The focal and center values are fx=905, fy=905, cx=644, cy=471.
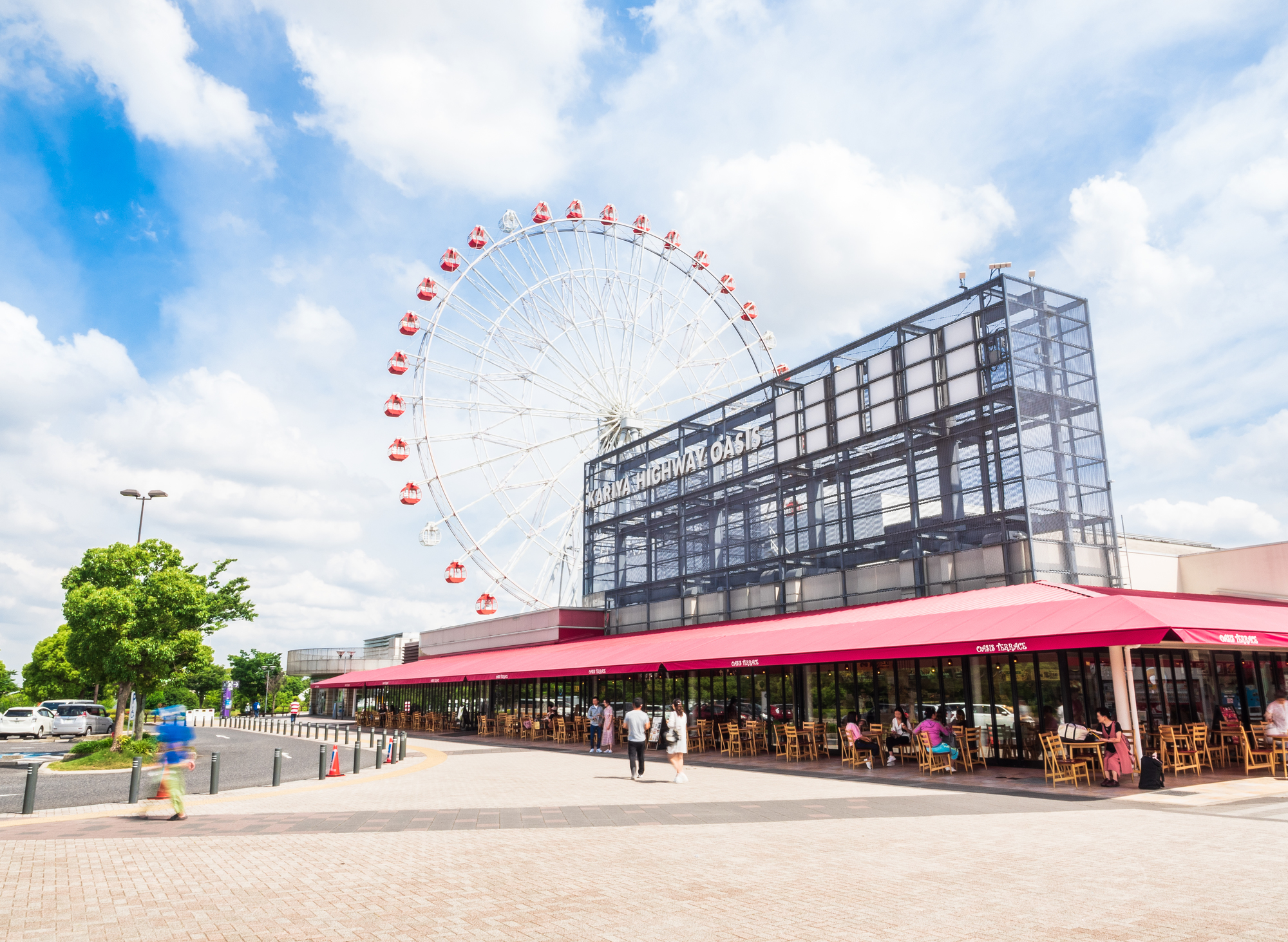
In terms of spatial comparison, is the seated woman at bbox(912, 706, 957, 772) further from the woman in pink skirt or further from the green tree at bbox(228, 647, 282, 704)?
the green tree at bbox(228, 647, 282, 704)

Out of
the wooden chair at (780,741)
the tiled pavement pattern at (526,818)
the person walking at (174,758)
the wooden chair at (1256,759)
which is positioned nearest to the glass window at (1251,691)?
the wooden chair at (1256,759)

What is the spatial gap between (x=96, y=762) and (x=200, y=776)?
458cm

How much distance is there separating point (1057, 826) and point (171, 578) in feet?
70.6

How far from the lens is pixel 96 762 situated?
72.4 feet

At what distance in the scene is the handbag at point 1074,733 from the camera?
15.9 metres

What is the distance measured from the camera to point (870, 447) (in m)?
24.8

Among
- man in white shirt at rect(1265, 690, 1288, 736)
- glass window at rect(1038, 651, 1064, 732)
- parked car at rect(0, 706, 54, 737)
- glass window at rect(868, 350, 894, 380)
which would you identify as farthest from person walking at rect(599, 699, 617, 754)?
parked car at rect(0, 706, 54, 737)

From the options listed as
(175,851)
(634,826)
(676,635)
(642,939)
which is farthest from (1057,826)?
(676,635)

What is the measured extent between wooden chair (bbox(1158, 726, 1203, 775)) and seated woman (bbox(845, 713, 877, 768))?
17.6 feet

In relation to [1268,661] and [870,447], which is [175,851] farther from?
[1268,661]

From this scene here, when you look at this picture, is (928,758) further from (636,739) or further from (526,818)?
(526,818)

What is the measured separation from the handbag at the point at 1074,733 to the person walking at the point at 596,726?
13484mm

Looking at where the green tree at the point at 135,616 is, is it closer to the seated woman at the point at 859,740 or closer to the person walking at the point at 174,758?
the person walking at the point at 174,758

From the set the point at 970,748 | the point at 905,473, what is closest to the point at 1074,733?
the point at 970,748
